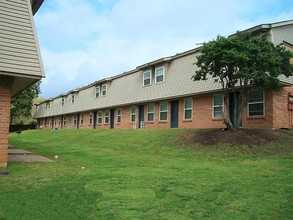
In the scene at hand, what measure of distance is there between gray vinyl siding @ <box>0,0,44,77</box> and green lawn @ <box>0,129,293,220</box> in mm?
2762

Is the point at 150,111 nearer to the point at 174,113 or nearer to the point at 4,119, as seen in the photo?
the point at 174,113

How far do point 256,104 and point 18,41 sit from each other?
13491 mm

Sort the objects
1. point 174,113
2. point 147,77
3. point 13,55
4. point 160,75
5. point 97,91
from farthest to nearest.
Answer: point 97,91 → point 147,77 → point 160,75 → point 174,113 → point 13,55

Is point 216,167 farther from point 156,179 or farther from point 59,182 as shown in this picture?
point 59,182

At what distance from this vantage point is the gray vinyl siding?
8625mm

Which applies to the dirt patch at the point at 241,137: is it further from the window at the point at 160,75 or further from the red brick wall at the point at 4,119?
the window at the point at 160,75

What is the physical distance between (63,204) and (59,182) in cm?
163

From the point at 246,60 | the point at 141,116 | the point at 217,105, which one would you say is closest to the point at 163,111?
the point at 141,116

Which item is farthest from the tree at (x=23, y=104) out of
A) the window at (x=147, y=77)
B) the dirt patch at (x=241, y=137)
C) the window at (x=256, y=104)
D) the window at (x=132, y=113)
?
the dirt patch at (x=241, y=137)

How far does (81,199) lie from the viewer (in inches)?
243

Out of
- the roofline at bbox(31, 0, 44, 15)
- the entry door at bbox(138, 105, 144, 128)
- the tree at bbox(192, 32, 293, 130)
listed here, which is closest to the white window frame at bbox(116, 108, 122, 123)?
the entry door at bbox(138, 105, 144, 128)

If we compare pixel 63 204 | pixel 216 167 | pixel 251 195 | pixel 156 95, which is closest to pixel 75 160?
pixel 216 167

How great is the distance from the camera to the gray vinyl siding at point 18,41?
28.3 ft

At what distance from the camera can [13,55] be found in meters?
8.74
